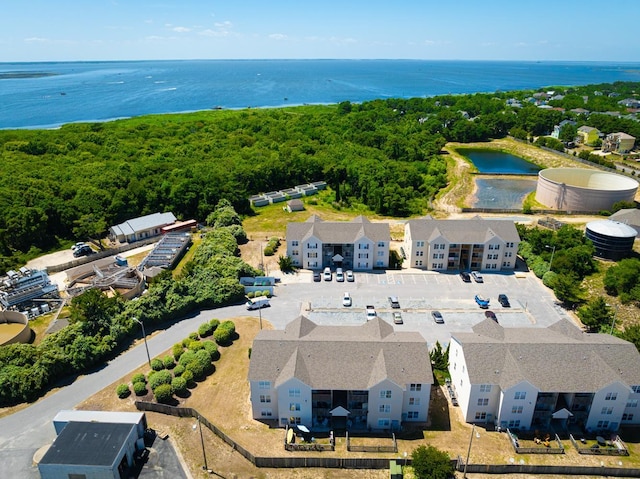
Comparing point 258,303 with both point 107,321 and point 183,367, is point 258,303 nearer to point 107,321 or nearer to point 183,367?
point 183,367

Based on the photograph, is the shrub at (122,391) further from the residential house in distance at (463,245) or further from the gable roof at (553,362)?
the residential house in distance at (463,245)

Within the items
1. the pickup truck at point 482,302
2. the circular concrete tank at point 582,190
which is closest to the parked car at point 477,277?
the pickup truck at point 482,302

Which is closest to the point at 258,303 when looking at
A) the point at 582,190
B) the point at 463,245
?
the point at 463,245

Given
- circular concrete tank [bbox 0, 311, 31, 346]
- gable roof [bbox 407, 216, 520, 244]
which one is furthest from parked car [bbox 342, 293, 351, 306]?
circular concrete tank [bbox 0, 311, 31, 346]

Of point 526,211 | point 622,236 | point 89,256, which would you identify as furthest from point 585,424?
point 89,256

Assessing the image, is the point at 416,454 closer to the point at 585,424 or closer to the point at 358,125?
the point at 585,424

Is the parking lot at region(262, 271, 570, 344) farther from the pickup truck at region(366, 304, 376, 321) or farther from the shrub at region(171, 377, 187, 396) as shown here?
the shrub at region(171, 377, 187, 396)
